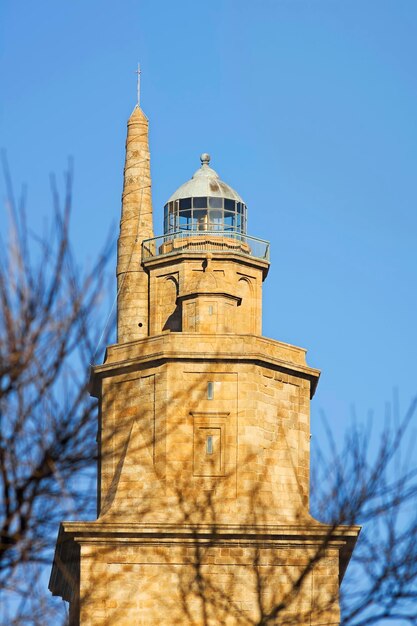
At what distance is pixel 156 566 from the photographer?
6350cm

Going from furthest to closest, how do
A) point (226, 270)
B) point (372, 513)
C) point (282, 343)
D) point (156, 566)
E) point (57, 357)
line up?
point (226, 270), point (282, 343), point (156, 566), point (372, 513), point (57, 357)

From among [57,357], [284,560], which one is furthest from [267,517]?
[57,357]

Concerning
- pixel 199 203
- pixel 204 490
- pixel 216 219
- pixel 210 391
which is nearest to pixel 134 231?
pixel 199 203

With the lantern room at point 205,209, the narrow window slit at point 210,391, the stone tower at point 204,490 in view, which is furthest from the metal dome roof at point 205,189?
the narrow window slit at point 210,391

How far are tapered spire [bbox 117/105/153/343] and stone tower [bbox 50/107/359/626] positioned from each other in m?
4.40

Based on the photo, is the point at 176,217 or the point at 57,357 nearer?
the point at 57,357

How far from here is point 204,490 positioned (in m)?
65.3

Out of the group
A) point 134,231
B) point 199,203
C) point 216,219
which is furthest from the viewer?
point 134,231

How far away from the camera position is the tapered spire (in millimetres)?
76375

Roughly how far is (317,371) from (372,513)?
2280 cm

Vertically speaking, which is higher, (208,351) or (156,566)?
(208,351)

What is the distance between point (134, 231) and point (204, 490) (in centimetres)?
1696

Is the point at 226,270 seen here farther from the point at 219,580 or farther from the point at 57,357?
the point at 57,357

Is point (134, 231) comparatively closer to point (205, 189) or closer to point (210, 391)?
point (205, 189)
